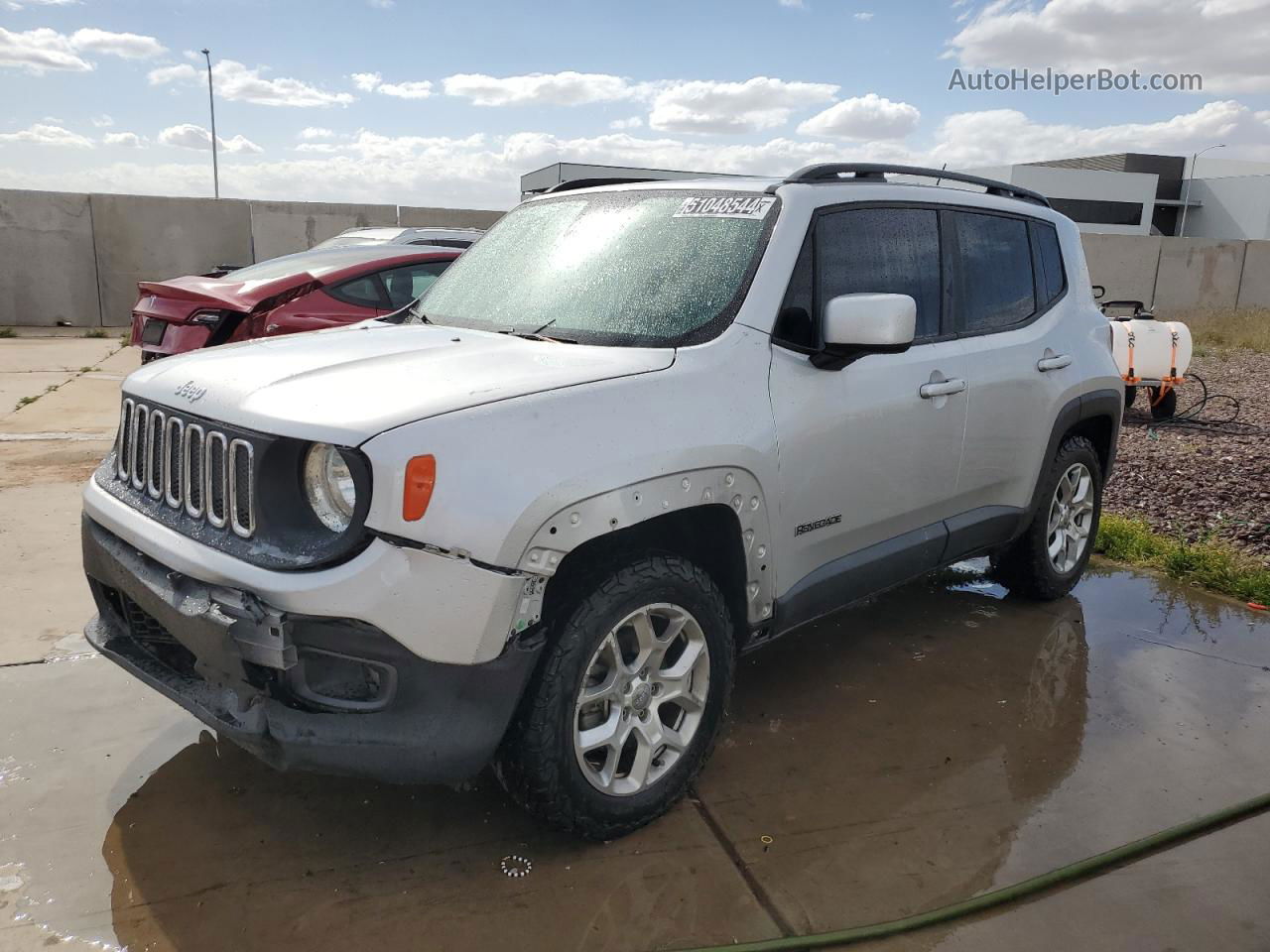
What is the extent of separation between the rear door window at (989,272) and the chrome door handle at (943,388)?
0.92 ft

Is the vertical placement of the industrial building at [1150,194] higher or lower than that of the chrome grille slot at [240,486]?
higher

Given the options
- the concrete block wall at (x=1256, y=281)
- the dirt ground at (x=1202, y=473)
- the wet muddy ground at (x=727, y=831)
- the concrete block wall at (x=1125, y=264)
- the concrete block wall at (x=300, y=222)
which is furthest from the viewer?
the concrete block wall at (x=1256, y=281)

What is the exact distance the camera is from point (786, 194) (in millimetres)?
3371

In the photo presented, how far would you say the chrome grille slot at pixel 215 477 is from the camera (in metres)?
2.60

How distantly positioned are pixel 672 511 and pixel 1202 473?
6.26 m

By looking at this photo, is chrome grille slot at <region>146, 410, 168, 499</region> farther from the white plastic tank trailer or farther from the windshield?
the white plastic tank trailer

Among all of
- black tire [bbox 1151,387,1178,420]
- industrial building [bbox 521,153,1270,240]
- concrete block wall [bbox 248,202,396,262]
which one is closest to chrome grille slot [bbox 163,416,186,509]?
black tire [bbox 1151,387,1178,420]

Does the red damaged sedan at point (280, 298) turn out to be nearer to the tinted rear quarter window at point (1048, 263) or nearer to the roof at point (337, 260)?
the roof at point (337, 260)

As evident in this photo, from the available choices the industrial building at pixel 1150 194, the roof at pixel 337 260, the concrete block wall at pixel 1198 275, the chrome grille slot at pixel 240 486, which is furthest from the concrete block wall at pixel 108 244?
the industrial building at pixel 1150 194

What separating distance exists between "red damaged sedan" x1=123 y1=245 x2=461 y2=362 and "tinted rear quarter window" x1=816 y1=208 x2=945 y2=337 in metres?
3.19

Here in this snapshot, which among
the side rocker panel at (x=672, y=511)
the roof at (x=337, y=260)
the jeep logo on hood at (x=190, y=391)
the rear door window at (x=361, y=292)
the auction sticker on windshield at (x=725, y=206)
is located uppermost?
the auction sticker on windshield at (x=725, y=206)

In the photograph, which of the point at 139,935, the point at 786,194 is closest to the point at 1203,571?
the point at 786,194

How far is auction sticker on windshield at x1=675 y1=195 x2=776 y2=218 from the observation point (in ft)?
11.0

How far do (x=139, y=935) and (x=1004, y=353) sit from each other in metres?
3.62
